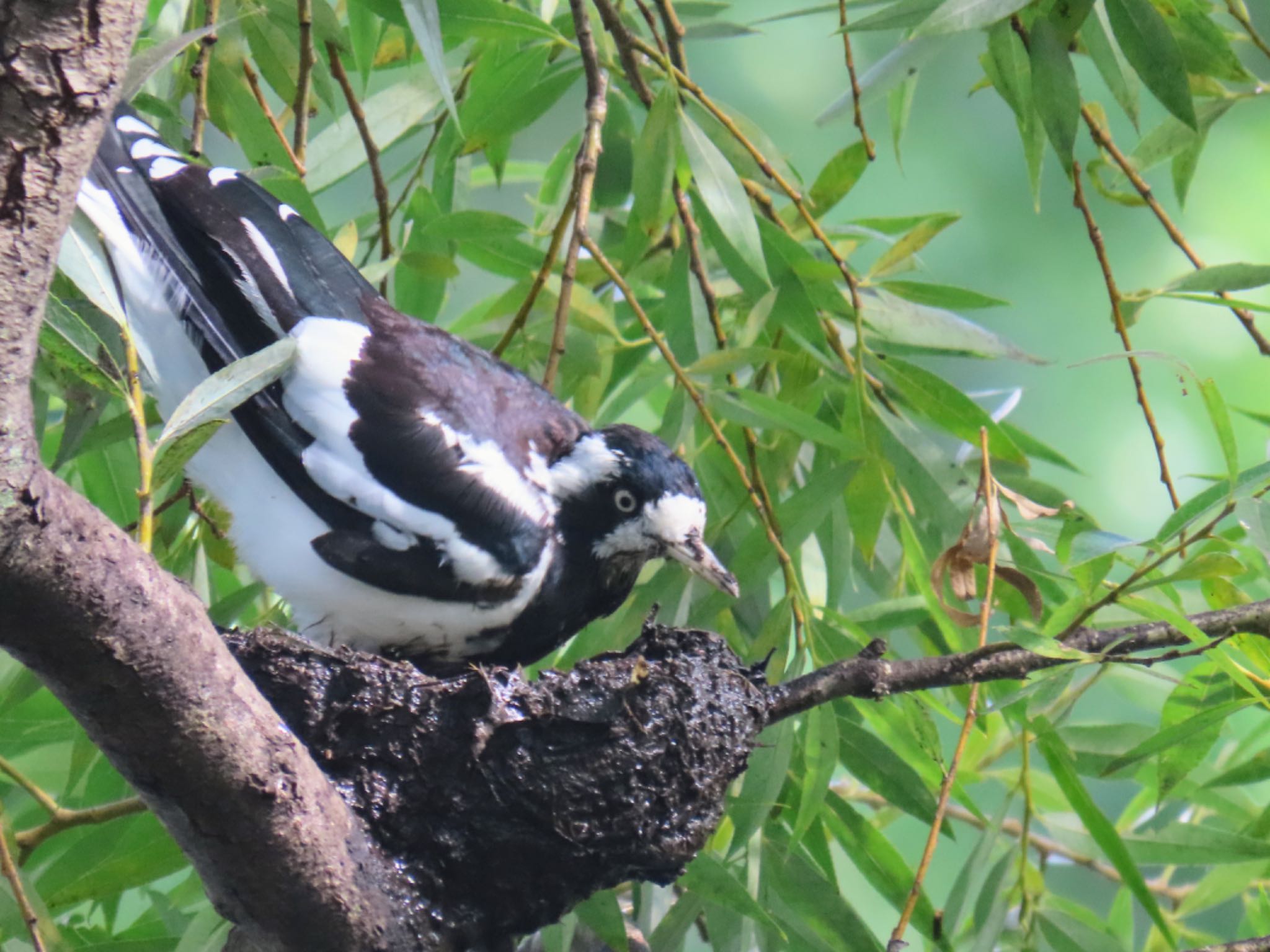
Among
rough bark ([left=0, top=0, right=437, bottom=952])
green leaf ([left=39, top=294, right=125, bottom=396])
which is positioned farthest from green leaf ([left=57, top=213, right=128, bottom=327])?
rough bark ([left=0, top=0, right=437, bottom=952])

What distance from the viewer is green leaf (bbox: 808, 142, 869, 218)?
129 centimetres

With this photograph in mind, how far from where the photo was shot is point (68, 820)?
107 centimetres

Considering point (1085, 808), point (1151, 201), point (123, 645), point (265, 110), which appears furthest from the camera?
point (265, 110)

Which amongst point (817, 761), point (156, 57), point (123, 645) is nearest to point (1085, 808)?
point (817, 761)

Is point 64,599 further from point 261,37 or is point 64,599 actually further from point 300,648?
point 261,37

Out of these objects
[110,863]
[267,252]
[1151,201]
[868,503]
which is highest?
[1151,201]

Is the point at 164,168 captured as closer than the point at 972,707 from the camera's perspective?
No

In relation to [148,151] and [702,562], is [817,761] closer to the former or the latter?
[702,562]

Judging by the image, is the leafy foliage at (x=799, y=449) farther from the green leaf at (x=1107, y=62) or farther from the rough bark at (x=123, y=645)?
the rough bark at (x=123, y=645)

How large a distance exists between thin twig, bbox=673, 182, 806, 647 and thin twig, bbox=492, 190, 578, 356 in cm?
11

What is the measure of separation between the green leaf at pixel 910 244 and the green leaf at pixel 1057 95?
6.8 inches

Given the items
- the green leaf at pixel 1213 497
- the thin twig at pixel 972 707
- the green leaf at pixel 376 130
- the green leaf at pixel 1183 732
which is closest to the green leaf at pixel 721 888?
the thin twig at pixel 972 707

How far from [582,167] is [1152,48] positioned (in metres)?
0.48

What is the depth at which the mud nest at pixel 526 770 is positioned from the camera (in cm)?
83
